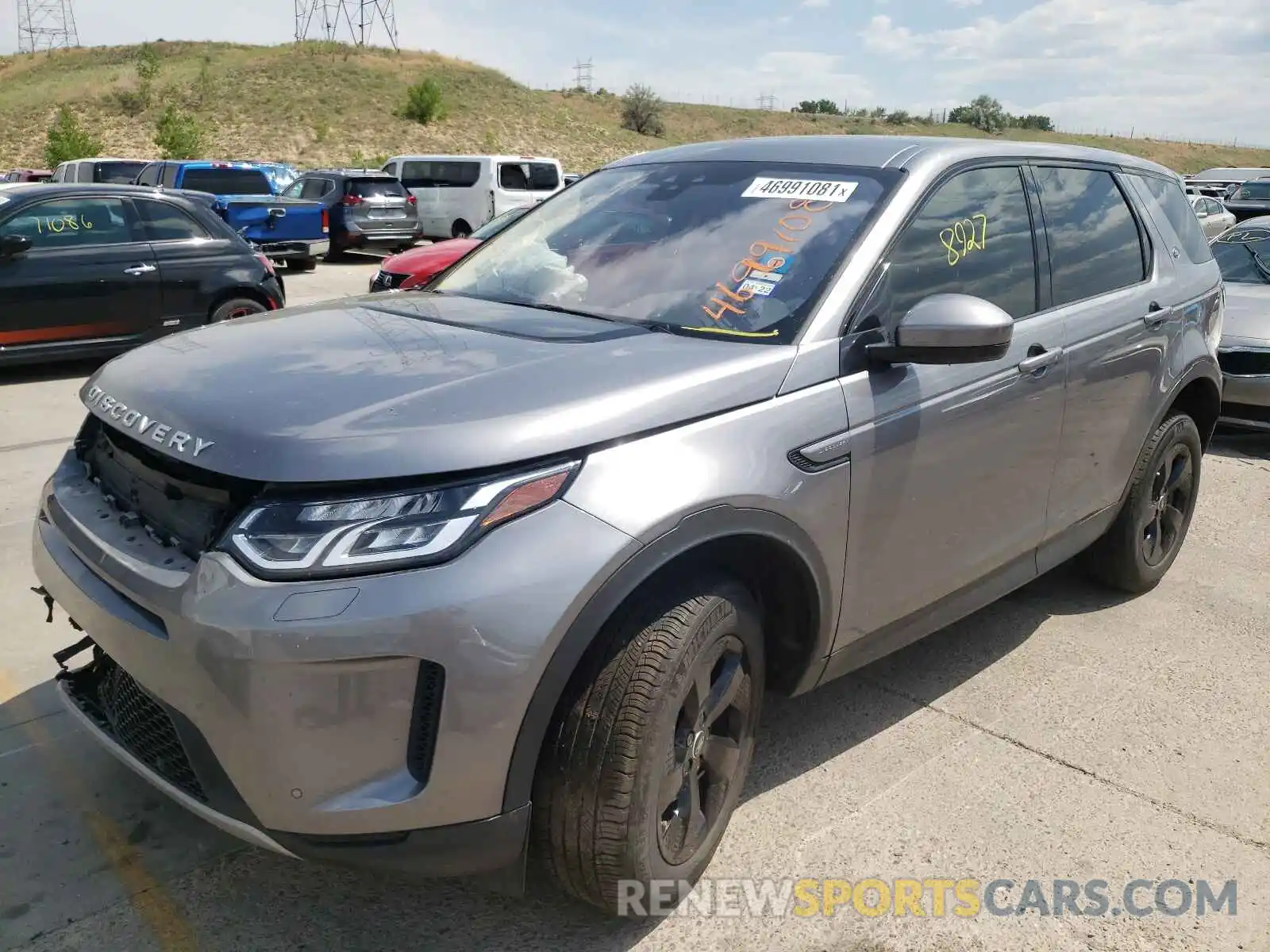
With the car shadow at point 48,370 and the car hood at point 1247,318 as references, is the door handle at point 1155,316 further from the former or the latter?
the car shadow at point 48,370

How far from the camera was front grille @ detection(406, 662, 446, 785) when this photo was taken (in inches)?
79.4

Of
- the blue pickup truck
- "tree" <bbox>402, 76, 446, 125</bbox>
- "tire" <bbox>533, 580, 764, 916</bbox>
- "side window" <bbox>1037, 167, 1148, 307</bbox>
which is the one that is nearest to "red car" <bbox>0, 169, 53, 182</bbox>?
the blue pickup truck

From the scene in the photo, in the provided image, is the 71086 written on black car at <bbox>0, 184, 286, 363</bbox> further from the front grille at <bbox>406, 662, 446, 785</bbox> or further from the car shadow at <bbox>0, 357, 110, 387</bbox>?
the front grille at <bbox>406, 662, 446, 785</bbox>

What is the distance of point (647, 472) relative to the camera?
2293 millimetres

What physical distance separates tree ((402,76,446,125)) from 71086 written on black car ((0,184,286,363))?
48.0m

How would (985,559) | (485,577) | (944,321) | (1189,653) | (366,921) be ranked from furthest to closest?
1. (1189,653)
2. (985,559)
3. (944,321)
4. (366,921)
5. (485,577)

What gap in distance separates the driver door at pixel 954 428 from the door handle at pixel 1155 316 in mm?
711

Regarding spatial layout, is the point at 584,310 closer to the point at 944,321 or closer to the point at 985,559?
the point at 944,321

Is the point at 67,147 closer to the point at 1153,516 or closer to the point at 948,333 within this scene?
the point at 1153,516

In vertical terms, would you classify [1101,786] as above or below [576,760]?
below

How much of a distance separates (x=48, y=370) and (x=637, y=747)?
8804 mm

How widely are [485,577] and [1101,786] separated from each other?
86.5 inches

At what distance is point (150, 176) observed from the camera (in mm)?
17828

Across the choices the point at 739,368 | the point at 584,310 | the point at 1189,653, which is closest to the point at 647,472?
the point at 739,368
